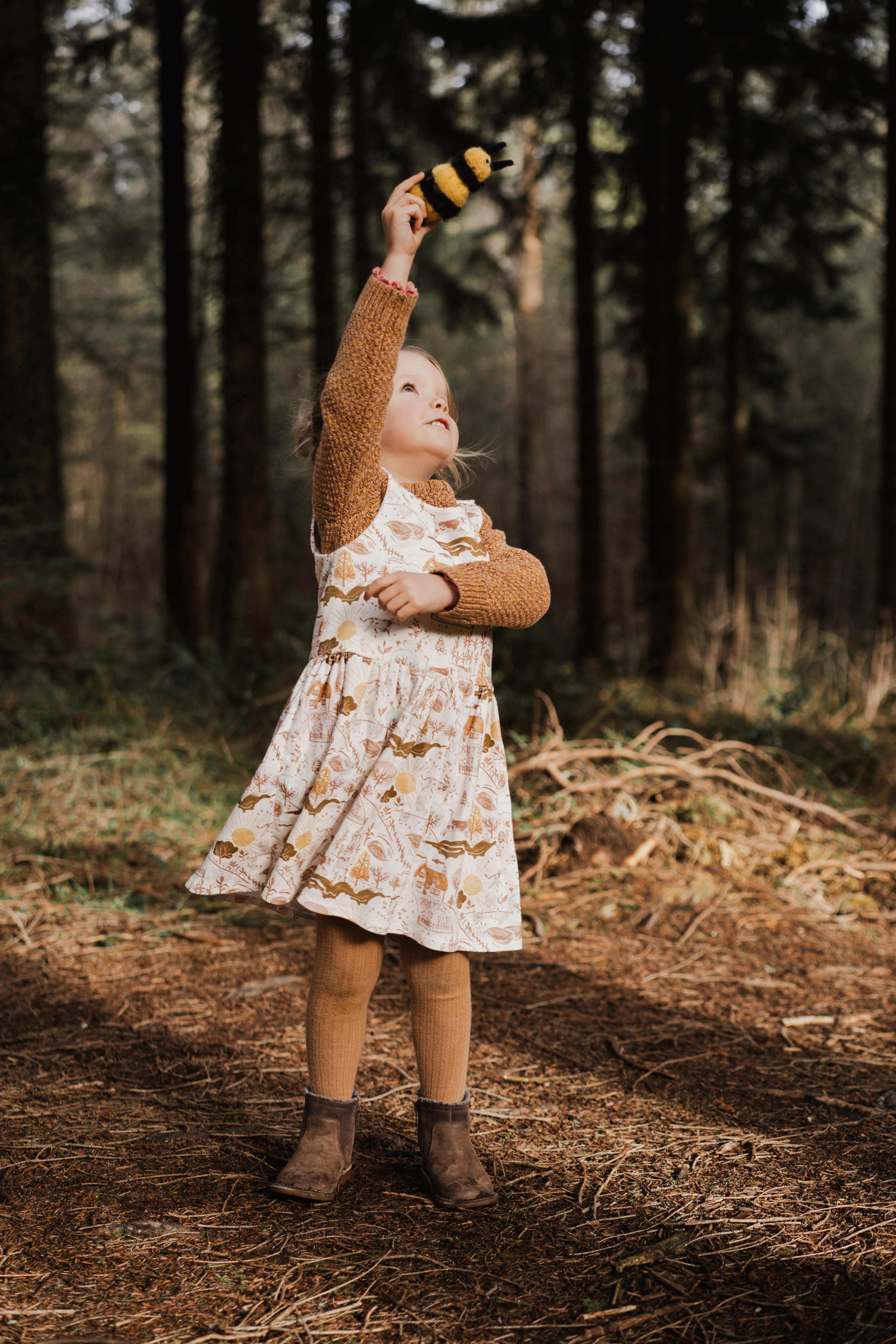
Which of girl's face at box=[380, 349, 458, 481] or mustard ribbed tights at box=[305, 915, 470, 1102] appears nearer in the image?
mustard ribbed tights at box=[305, 915, 470, 1102]

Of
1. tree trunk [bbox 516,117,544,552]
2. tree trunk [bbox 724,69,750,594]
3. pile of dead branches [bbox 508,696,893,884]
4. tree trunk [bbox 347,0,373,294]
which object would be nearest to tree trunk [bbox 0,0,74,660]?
pile of dead branches [bbox 508,696,893,884]

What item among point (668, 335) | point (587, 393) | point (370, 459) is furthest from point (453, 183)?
point (587, 393)

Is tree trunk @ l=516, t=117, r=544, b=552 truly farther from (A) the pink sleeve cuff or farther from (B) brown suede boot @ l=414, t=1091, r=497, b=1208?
(B) brown suede boot @ l=414, t=1091, r=497, b=1208

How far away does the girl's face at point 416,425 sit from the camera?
7.31 feet

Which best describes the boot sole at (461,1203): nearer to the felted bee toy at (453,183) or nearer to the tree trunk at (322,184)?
the felted bee toy at (453,183)

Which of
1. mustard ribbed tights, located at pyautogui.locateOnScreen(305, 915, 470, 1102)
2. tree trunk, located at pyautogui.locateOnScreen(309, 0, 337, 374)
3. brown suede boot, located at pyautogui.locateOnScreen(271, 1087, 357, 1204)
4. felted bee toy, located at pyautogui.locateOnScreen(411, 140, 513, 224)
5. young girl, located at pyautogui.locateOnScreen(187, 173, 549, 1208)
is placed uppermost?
tree trunk, located at pyautogui.locateOnScreen(309, 0, 337, 374)

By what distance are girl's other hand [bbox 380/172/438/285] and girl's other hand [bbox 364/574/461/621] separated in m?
0.54

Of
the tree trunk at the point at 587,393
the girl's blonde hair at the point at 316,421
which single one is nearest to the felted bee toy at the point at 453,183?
the girl's blonde hair at the point at 316,421

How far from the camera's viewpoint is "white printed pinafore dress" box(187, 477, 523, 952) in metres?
2.05

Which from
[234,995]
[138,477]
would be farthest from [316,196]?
[138,477]

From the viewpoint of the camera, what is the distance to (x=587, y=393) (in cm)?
1130

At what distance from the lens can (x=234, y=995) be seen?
323 cm

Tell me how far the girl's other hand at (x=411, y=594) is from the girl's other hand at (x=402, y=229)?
0.54 m

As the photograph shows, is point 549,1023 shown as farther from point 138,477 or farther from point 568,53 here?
point 138,477
